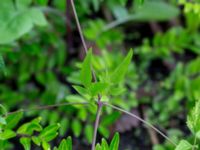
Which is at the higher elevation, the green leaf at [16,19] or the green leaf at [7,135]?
the green leaf at [16,19]

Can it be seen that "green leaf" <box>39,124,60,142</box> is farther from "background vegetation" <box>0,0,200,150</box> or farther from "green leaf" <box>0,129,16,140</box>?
"background vegetation" <box>0,0,200,150</box>

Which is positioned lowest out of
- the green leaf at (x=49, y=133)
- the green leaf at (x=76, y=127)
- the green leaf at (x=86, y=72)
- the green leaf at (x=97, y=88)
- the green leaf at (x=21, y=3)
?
the green leaf at (x=76, y=127)

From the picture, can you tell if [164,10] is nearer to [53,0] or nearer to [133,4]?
[133,4]

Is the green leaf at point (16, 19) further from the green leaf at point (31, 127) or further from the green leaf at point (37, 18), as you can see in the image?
the green leaf at point (31, 127)

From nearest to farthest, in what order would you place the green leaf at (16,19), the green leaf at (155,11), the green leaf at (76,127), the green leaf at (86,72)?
the green leaf at (86,72), the green leaf at (16,19), the green leaf at (76,127), the green leaf at (155,11)

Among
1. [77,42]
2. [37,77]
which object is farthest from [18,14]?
[77,42]

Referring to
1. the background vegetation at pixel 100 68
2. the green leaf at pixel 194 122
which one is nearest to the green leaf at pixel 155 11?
the background vegetation at pixel 100 68

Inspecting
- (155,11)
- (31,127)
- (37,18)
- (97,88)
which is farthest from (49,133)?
(155,11)

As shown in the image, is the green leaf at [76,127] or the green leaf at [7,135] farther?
the green leaf at [76,127]
